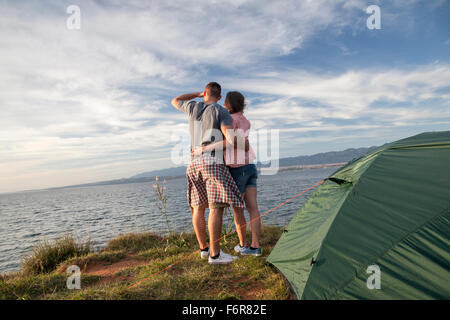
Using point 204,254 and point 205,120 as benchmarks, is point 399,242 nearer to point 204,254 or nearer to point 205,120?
point 205,120

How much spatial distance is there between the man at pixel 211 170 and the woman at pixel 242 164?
7.4 inches

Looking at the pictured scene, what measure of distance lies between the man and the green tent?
1152 millimetres

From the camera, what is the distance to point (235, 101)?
4.05 meters

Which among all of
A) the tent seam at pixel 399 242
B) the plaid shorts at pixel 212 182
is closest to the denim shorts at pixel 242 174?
the plaid shorts at pixel 212 182

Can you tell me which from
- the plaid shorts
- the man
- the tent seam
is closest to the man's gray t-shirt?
the man

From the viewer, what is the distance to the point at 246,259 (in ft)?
13.0

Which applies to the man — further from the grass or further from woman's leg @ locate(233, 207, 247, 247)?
the grass

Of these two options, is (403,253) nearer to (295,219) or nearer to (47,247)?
(295,219)

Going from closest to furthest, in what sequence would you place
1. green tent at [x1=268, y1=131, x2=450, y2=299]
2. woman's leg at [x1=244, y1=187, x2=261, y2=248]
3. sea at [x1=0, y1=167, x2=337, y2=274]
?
green tent at [x1=268, y1=131, x2=450, y2=299]
woman's leg at [x1=244, y1=187, x2=261, y2=248]
sea at [x1=0, y1=167, x2=337, y2=274]

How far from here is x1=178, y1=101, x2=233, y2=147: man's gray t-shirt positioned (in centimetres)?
363

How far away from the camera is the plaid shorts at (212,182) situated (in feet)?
11.7

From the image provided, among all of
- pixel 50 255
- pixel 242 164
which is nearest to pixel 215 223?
pixel 242 164
